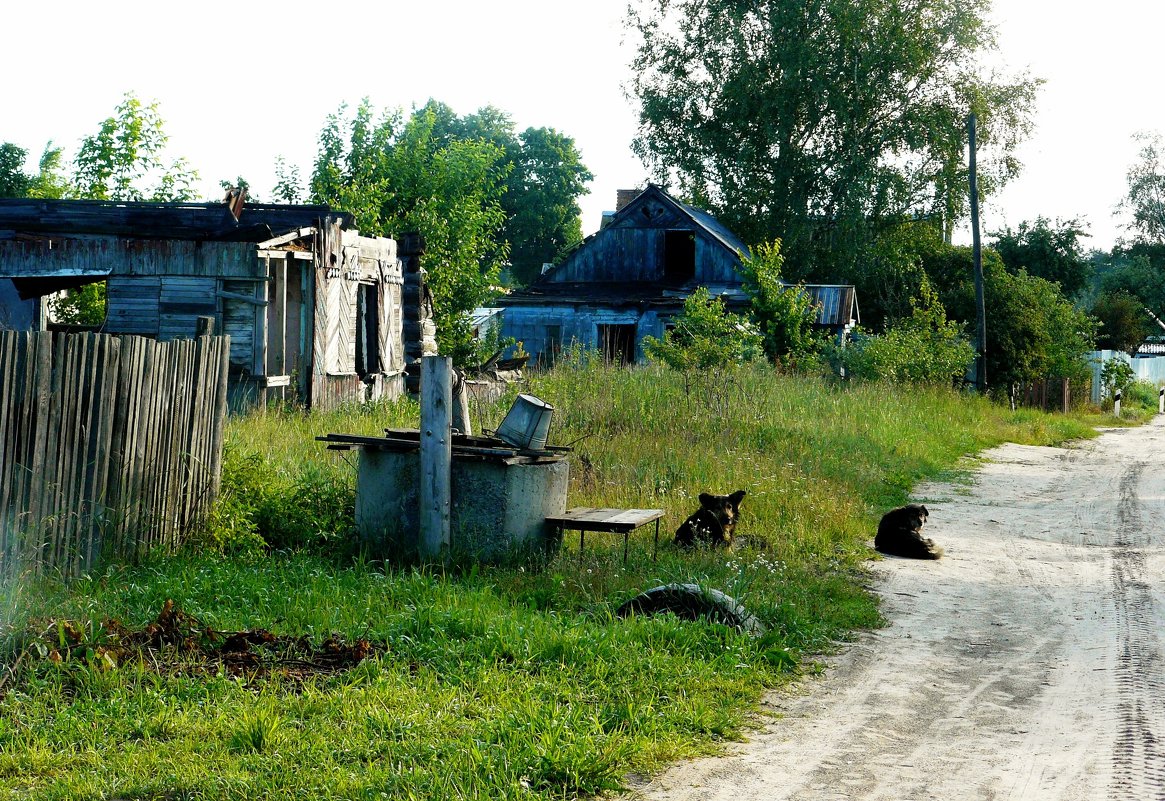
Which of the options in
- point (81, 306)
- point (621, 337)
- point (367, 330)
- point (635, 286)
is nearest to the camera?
point (367, 330)

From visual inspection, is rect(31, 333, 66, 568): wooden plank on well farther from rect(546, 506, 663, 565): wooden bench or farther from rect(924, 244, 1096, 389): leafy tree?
rect(924, 244, 1096, 389): leafy tree

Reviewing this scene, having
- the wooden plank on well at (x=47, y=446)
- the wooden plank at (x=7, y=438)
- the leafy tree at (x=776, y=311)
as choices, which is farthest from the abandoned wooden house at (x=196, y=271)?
the leafy tree at (x=776, y=311)

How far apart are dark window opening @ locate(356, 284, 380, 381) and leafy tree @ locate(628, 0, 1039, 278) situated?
21463 mm

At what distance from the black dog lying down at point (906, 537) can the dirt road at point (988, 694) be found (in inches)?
7.5

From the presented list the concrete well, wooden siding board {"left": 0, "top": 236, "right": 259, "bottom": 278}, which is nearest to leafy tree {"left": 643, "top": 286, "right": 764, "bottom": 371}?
wooden siding board {"left": 0, "top": 236, "right": 259, "bottom": 278}

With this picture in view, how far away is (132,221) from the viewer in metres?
14.9

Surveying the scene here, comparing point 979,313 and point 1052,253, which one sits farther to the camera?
point 1052,253

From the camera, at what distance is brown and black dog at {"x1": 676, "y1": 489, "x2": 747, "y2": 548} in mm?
9195

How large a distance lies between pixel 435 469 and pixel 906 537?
4.46 metres

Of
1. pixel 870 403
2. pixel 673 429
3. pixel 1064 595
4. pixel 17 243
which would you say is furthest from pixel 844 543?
pixel 17 243

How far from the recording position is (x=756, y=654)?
6.38 meters

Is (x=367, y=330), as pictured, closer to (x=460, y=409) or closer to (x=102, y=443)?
(x=460, y=409)

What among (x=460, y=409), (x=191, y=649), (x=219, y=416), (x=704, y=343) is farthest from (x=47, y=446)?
(x=704, y=343)

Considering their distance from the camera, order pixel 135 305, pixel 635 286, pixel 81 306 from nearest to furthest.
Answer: pixel 135 305, pixel 81 306, pixel 635 286
